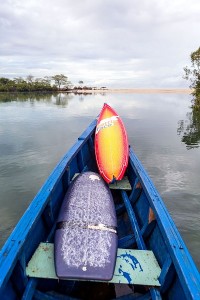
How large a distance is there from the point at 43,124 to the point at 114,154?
61.6 feet

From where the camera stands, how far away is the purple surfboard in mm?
3627

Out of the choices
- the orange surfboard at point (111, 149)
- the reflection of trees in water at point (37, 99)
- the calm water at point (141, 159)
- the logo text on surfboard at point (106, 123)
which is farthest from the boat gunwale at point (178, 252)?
the reflection of trees in water at point (37, 99)

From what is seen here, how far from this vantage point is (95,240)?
4082 millimetres

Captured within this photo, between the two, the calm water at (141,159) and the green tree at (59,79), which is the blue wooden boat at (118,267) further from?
the green tree at (59,79)

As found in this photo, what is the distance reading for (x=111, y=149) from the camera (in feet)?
28.1

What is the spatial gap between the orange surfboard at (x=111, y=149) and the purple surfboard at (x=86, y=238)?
198 cm

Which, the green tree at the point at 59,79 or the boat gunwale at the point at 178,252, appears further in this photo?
the green tree at the point at 59,79

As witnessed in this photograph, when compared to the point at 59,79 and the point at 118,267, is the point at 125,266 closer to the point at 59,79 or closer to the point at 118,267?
the point at 118,267

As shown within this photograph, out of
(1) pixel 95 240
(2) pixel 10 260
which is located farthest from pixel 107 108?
(2) pixel 10 260

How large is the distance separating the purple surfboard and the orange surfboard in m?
1.98

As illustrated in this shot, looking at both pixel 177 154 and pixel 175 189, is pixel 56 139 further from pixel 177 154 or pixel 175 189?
pixel 175 189

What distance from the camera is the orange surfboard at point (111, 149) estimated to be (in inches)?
298

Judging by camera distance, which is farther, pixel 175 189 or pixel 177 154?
pixel 177 154

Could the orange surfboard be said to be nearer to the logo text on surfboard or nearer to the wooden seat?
the logo text on surfboard
